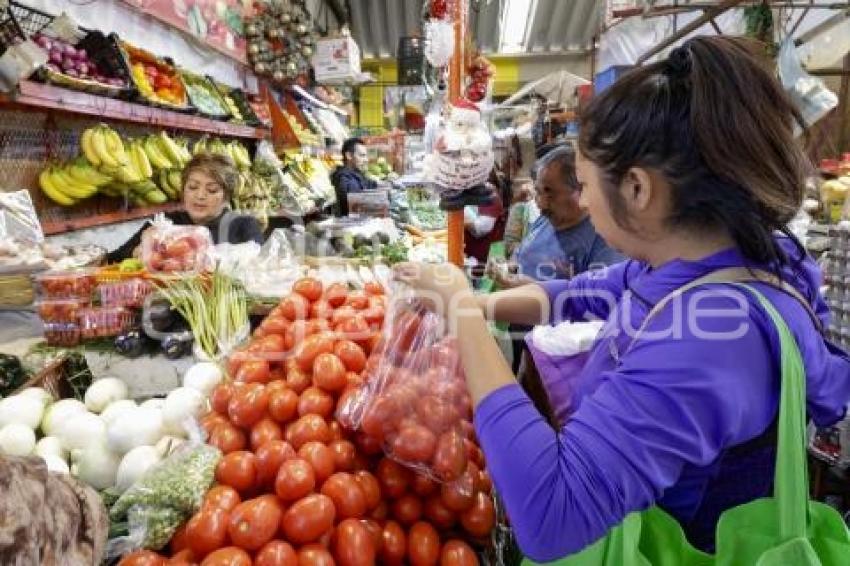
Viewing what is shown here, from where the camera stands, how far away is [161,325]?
2.17m

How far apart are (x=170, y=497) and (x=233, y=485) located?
127 mm

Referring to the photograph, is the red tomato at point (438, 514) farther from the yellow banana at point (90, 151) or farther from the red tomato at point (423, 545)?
the yellow banana at point (90, 151)

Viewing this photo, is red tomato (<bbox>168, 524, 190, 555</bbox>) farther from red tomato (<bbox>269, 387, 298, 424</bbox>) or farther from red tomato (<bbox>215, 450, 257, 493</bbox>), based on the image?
red tomato (<bbox>269, 387, 298, 424</bbox>)

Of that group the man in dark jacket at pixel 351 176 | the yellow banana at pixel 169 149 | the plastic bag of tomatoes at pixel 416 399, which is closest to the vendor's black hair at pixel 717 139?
the plastic bag of tomatoes at pixel 416 399

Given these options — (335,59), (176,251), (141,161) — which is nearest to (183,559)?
(176,251)

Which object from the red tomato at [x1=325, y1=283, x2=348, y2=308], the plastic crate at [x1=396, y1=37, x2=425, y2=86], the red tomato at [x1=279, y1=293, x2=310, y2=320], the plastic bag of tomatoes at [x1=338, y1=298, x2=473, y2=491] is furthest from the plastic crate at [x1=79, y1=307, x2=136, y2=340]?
the plastic crate at [x1=396, y1=37, x2=425, y2=86]

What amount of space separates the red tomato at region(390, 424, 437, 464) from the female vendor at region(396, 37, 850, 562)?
1.08ft

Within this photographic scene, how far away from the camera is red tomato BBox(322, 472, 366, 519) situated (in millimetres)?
1208

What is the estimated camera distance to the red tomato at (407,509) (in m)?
1.31

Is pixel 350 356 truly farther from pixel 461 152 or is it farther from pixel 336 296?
pixel 461 152

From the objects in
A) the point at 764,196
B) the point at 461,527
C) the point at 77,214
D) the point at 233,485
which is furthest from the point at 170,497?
the point at 77,214

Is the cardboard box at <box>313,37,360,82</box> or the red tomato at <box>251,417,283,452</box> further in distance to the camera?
the cardboard box at <box>313,37,360,82</box>

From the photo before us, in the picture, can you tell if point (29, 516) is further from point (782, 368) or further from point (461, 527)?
point (782, 368)

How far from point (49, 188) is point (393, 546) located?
12.6 feet
